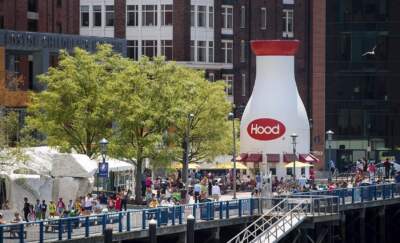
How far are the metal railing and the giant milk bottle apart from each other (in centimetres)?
2450

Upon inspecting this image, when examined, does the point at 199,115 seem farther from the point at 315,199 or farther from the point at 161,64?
the point at 315,199

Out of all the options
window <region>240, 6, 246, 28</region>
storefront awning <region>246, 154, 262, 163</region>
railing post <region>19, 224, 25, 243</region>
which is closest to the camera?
railing post <region>19, 224, 25, 243</region>

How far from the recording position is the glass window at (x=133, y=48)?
5084 inches

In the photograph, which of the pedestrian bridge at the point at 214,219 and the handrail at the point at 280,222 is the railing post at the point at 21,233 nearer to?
the pedestrian bridge at the point at 214,219

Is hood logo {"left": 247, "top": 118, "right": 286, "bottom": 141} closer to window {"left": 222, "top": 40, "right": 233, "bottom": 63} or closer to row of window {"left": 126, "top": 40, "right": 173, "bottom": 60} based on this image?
row of window {"left": 126, "top": 40, "right": 173, "bottom": 60}

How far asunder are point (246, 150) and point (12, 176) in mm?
33097

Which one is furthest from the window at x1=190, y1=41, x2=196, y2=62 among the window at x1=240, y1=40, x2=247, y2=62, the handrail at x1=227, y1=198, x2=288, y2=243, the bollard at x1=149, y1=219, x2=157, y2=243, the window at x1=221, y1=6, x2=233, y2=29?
the bollard at x1=149, y1=219, x2=157, y2=243

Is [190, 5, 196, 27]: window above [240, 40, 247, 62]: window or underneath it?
above

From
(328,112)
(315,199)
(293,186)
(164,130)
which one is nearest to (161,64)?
(164,130)

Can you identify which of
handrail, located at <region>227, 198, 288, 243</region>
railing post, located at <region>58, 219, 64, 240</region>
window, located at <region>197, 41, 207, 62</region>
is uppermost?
window, located at <region>197, 41, 207, 62</region>

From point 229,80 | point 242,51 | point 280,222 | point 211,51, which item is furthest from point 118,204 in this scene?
point 242,51

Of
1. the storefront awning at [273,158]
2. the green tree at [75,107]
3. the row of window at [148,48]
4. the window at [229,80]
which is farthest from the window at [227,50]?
the green tree at [75,107]

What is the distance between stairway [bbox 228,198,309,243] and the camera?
70.4 meters

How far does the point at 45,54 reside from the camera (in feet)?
348
